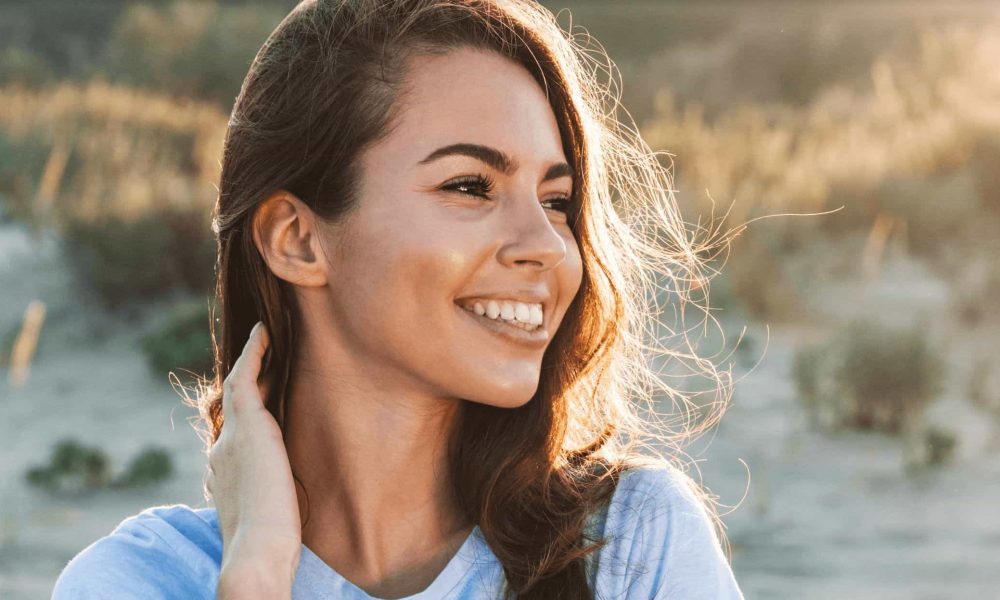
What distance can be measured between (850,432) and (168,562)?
6717 millimetres

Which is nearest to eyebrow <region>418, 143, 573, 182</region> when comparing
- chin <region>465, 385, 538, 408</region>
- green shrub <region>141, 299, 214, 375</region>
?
chin <region>465, 385, 538, 408</region>

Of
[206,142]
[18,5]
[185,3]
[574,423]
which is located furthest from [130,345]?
[18,5]

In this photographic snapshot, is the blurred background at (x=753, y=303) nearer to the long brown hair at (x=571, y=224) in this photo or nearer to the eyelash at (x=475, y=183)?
the long brown hair at (x=571, y=224)

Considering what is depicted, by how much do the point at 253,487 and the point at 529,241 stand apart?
2.21 feet

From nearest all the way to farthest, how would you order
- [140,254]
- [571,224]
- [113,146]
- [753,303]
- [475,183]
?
[475,183] → [571,224] → [753,303] → [140,254] → [113,146]

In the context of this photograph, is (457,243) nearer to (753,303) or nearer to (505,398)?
(505,398)

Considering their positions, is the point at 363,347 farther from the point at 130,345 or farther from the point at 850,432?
the point at 130,345

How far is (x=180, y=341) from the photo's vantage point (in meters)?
9.48

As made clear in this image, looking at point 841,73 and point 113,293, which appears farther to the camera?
point 841,73

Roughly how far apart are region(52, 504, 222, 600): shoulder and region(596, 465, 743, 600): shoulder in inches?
28.5

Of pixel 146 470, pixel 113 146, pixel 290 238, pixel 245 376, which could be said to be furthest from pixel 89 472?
pixel 290 238

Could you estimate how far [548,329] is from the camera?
2598 mm

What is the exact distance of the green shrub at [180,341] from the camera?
30.5 feet

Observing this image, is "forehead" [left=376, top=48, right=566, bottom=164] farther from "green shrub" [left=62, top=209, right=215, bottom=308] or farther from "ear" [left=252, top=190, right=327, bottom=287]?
"green shrub" [left=62, top=209, right=215, bottom=308]
